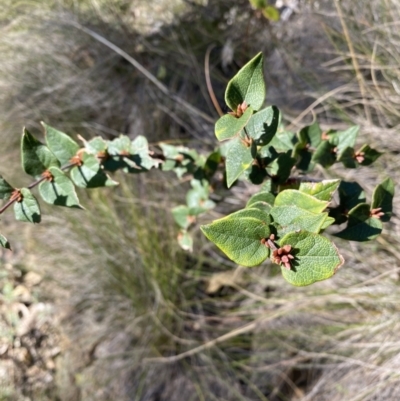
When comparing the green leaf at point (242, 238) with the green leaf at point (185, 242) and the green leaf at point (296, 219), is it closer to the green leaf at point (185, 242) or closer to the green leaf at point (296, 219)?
the green leaf at point (296, 219)

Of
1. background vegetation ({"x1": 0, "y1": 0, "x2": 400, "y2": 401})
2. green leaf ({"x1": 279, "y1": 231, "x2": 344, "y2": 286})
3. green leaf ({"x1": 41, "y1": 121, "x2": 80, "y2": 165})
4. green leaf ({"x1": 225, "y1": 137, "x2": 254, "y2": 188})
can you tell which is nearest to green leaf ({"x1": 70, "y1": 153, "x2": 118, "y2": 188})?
green leaf ({"x1": 41, "y1": 121, "x2": 80, "y2": 165})

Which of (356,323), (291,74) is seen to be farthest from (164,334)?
(291,74)

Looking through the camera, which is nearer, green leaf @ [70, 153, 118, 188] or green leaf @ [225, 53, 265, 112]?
green leaf @ [225, 53, 265, 112]

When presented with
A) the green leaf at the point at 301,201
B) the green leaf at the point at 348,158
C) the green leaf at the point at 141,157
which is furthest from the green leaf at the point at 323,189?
the green leaf at the point at 141,157

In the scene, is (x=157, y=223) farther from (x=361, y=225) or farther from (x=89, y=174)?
(x=361, y=225)

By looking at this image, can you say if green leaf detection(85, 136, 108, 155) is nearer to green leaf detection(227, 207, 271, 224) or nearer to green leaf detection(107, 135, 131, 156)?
green leaf detection(107, 135, 131, 156)

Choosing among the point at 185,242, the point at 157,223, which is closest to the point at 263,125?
the point at 185,242
